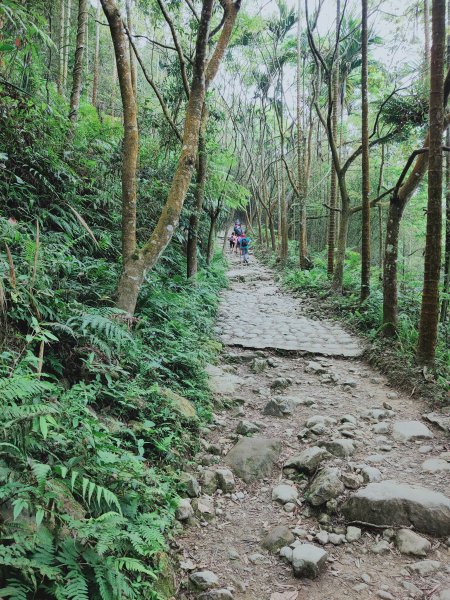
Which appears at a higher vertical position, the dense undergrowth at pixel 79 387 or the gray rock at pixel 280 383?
the dense undergrowth at pixel 79 387

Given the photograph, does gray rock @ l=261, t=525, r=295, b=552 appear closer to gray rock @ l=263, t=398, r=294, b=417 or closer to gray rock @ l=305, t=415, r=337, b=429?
gray rock @ l=305, t=415, r=337, b=429

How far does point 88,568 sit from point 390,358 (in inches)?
194

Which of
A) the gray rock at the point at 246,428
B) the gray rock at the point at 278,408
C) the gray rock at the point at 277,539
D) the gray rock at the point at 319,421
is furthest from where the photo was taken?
the gray rock at the point at 278,408

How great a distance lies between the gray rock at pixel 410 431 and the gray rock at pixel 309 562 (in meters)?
1.85

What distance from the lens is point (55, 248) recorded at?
4520 millimetres

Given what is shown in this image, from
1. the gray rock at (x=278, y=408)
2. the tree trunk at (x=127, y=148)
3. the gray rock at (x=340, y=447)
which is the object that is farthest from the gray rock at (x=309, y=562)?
the tree trunk at (x=127, y=148)

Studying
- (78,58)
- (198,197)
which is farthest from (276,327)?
(78,58)

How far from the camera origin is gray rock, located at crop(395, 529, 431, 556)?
2490 mm

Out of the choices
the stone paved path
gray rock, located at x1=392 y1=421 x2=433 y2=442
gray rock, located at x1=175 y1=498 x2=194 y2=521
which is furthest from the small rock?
the stone paved path

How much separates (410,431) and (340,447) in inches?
35.4

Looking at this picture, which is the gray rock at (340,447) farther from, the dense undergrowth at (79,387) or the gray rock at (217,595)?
the gray rock at (217,595)

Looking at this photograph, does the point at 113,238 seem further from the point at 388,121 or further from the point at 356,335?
the point at 388,121

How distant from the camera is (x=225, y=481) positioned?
3260 millimetres

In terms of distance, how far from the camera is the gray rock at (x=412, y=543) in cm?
249
